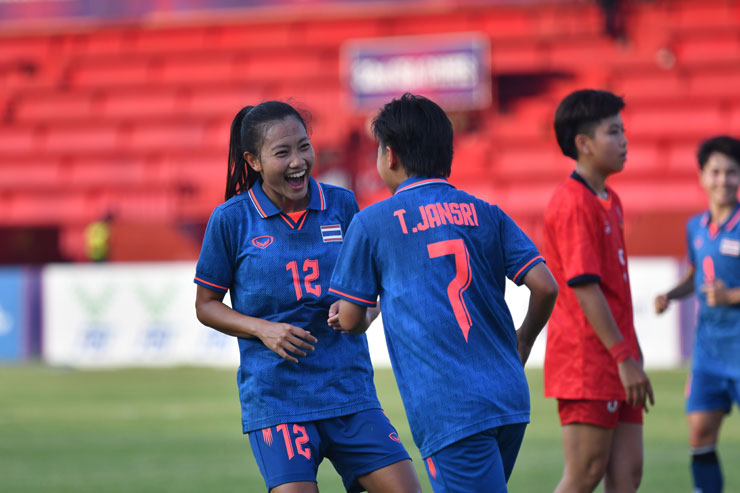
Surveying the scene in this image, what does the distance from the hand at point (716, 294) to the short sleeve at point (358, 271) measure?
2768 mm

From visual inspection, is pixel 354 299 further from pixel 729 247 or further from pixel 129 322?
pixel 129 322

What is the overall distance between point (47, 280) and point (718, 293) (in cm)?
1009

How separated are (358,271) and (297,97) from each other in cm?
1747

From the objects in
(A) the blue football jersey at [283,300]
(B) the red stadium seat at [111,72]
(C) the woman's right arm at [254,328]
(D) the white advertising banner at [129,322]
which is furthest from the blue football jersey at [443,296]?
(B) the red stadium seat at [111,72]

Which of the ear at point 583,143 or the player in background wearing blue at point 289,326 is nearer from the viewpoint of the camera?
the player in background wearing blue at point 289,326

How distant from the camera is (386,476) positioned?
11.6ft

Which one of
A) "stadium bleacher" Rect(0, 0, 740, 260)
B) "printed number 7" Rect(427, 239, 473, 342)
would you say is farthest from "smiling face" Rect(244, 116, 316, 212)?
"stadium bleacher" Rect(0, 0, 740, 260)

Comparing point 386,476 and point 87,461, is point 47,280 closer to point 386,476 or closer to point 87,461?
point 87,461

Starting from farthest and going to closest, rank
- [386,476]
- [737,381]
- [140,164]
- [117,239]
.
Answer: [140,164] → [117,239] → [737,381] → [386,476]

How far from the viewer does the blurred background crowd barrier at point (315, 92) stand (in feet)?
62.0

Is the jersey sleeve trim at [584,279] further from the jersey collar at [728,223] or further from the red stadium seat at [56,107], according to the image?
the red stadium seat at [56,107]

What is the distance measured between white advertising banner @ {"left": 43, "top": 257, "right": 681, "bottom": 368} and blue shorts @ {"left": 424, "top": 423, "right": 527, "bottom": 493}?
9.43 meters

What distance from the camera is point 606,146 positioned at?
13.5 feet

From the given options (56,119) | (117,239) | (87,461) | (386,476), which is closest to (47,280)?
(117,239)
